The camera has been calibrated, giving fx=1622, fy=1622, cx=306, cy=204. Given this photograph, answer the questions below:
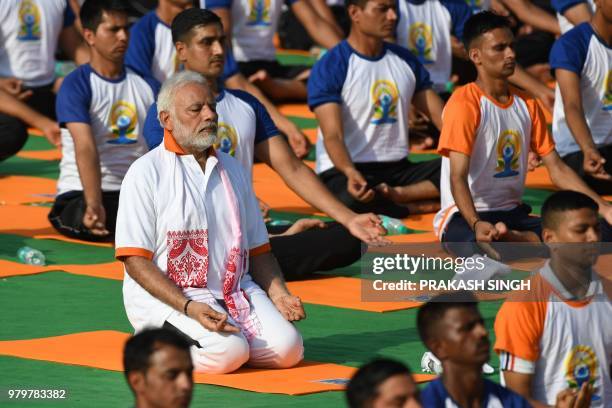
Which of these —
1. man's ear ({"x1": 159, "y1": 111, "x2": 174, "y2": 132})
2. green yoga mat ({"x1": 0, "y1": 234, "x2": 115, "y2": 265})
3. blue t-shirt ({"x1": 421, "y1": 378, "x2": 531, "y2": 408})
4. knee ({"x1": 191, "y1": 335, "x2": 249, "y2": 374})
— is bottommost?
green yoga mat ({"x1": 0, "y1": 234, "x2": 115, "y2": 265})

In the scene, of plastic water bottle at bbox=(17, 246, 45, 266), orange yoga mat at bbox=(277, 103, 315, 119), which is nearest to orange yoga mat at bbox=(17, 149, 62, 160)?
orange yoga mat at bbox=(277, 103, 315, 119)

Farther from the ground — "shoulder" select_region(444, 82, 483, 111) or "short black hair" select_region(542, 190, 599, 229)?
"short black hair" select_region(542, 190, 599, 229)

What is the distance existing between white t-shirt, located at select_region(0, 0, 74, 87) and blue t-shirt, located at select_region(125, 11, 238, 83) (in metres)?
1.17

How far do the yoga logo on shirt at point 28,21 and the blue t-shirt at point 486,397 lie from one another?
287 inches

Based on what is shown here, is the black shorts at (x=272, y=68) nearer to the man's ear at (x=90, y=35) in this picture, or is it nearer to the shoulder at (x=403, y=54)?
the shoulder at (x=403, y=54)

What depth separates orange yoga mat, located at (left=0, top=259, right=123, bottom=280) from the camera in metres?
7.98

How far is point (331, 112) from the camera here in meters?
9.38

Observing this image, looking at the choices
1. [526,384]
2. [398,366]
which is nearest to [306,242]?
[526,384]

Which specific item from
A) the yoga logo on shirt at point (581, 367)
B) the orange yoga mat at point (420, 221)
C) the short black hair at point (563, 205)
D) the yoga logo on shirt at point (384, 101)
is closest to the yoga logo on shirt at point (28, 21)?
the yoga logo on shirt at point (384, 101)

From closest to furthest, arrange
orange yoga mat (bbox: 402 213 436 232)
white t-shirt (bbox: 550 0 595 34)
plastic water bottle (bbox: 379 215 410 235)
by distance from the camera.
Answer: plastic water bottle (bbox: 379 215 410 235) → orange yoga mat (bbox: 402 213 436 232) → white t-shirt (bbox: 550 0 595 34)

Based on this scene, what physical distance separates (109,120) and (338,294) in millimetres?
1962

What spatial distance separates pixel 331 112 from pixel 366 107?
31cm

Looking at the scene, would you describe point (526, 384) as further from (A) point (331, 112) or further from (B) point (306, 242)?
(A) point (331, 112)

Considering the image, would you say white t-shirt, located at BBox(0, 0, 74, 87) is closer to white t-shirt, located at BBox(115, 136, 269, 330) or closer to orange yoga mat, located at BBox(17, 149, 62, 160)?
orange yoga mat, located at BBox(17, 149, 62, 160)
